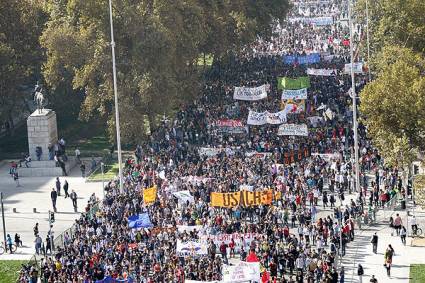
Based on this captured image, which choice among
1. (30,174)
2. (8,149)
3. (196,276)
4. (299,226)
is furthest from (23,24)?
(196,276)

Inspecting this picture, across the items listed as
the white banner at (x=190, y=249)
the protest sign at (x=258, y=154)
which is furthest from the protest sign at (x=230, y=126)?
the white banner at (x=190, y=249)

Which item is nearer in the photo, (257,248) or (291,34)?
(257,248)

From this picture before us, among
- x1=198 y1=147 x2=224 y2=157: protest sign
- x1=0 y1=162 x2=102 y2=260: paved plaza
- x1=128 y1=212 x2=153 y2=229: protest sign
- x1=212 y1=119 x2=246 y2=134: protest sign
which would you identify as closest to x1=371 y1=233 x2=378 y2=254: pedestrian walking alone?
x1=128 y1=212 x2=153 y2=229: protest sign

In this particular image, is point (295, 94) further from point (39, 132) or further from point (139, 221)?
point (139, 221)

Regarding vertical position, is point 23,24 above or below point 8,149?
above

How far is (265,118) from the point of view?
268 ft

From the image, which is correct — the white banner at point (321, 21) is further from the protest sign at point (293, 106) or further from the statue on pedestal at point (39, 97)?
the statue on pedestal at point (39, 97)

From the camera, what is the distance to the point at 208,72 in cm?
11425

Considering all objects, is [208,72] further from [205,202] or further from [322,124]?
Result: [205,202]

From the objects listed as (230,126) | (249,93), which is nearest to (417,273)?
(230,126)

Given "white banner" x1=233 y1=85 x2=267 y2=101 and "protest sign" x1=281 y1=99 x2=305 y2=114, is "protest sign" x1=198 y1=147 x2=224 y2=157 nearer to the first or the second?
"protest sign" x1=281 y1=99 x2=305 y2=114

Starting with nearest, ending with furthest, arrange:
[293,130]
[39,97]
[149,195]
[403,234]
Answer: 1. [403,234]
2. [149,195]
3. [293,130]
4. [39,97]

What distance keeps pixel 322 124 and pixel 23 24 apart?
23.3 m

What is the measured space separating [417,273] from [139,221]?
13290 millimetres
